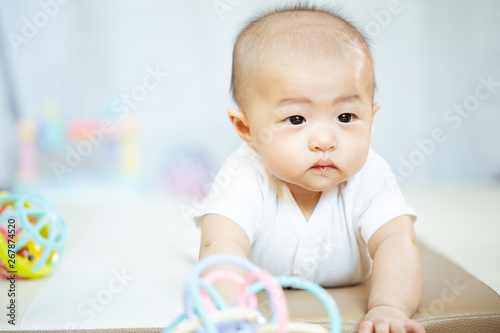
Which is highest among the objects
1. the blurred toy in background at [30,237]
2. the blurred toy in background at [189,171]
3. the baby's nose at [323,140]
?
the baby's nose at [323,140]

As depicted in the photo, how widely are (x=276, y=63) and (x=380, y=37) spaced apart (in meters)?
1.49

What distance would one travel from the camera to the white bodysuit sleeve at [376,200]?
3.21 ft

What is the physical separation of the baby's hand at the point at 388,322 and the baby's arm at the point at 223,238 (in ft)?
0.68

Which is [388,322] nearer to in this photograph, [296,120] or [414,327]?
[414,327]

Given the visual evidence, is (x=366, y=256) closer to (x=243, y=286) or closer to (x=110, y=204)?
(x=243, y=286)

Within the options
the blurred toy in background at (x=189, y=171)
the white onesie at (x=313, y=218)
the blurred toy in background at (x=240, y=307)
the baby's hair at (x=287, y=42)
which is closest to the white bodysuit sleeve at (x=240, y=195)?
the white onesie at (x=313, y=218)

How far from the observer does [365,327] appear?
2.52ft

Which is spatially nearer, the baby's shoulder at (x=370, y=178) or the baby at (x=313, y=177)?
the baby at (x=313, y=177)

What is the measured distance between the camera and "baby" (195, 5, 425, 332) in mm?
874

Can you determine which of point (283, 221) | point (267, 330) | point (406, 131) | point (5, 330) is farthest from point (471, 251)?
point (406, 131)

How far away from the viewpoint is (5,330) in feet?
2.83

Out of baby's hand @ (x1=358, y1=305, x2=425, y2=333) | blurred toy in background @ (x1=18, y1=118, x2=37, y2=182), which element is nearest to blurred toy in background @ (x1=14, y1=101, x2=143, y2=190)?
blurred toy in background @ (x1=18, y1=118, x2=37, y2=182)

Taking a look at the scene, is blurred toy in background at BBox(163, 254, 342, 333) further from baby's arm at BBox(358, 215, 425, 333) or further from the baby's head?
the baby's head

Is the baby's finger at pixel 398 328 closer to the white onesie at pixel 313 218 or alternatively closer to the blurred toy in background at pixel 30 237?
the white onesie at pixel 313 218
